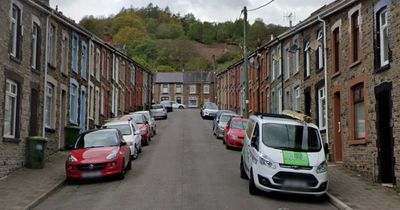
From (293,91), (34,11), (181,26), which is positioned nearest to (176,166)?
(34,11)

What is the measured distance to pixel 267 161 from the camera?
14.0m

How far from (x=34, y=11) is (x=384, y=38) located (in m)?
13.1

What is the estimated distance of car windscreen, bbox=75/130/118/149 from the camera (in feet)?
59.4

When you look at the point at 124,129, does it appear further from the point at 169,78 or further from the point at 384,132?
the point at 169,78

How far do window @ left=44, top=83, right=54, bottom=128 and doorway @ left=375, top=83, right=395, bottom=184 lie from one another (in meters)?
13.7

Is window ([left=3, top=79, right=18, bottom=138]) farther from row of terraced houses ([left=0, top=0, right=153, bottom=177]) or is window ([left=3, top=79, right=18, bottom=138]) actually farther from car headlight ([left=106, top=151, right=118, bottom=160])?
car headlight ([left=106, top=151, right=118, bottom=160])

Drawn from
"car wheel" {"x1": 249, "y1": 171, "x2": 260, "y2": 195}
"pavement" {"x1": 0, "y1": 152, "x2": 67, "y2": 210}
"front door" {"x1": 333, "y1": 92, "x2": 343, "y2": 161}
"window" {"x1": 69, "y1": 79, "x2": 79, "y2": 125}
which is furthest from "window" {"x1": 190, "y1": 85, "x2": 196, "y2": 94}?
"car wheel" {"x1": 249, "y1": 171, "x2": 260, "y2": 195}

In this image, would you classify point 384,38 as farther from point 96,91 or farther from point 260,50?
point 260,50

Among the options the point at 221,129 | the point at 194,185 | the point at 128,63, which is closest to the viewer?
the point at 194,185

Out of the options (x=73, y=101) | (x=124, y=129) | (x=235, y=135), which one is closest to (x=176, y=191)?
(x=124, y=129)

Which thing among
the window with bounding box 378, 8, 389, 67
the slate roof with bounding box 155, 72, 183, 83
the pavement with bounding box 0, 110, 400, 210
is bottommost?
the pavement with bounding box 0, 110, 400, 210

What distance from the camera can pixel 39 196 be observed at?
46.2 feet

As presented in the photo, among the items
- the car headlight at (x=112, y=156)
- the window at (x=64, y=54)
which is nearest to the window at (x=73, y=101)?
the window at (x=64, y=54)

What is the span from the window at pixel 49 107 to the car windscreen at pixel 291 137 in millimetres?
11698
